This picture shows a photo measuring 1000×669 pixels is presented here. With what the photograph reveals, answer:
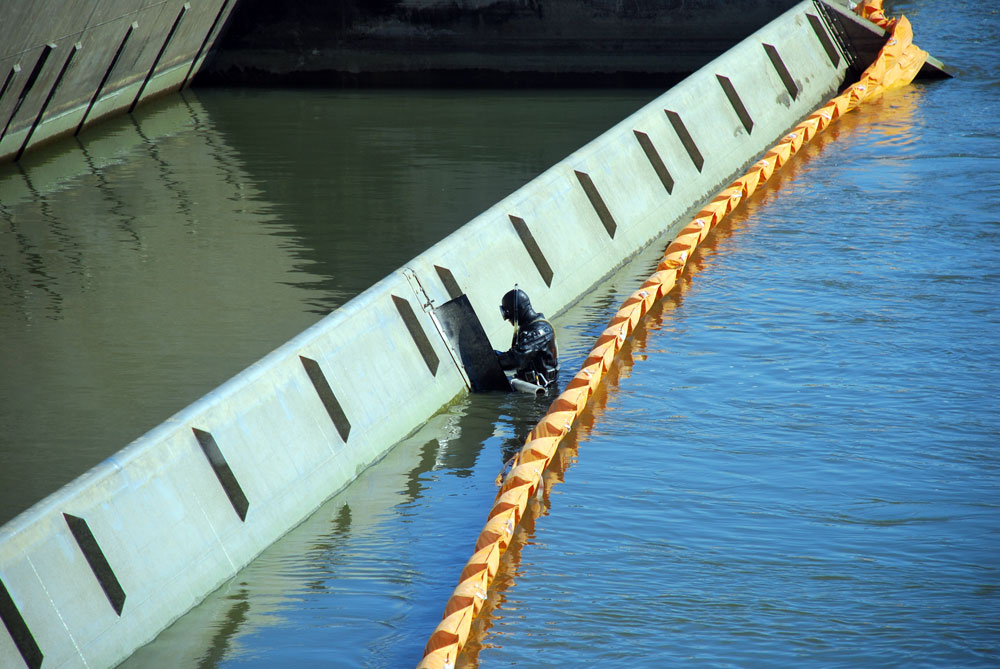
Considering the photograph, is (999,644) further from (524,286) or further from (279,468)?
(524,286)

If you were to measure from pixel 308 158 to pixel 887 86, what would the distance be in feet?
35.6

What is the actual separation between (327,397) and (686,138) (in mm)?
9792

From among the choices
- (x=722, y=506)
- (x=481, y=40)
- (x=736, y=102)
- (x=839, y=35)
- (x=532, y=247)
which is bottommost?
(x=722, y=506)

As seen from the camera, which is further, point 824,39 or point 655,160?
point 824,39

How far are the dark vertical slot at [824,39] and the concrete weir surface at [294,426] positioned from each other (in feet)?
22.8

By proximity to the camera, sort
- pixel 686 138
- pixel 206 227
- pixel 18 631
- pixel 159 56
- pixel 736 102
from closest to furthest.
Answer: pixel 18 631 < pixel 206 227 < pixel 686 138 < pixel 736 102 < pixel 159 56

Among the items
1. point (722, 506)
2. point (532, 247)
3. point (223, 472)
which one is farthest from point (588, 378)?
point (223, 472)

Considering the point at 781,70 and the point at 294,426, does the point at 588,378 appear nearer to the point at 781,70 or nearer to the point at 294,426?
the point at 294,426

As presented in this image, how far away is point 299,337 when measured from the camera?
980 centimetres

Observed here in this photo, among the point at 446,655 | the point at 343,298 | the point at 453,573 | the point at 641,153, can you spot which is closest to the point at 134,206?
the point at 343,298

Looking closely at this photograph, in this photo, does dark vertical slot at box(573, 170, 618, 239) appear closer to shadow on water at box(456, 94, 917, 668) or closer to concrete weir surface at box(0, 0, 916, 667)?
concrete weir surface at box(0, 0, 916, 667)

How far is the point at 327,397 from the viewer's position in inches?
384

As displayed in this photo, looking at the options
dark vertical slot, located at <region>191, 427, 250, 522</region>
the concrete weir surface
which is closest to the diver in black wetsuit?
the concrete weir surface

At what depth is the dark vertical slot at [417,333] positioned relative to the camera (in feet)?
36.4
